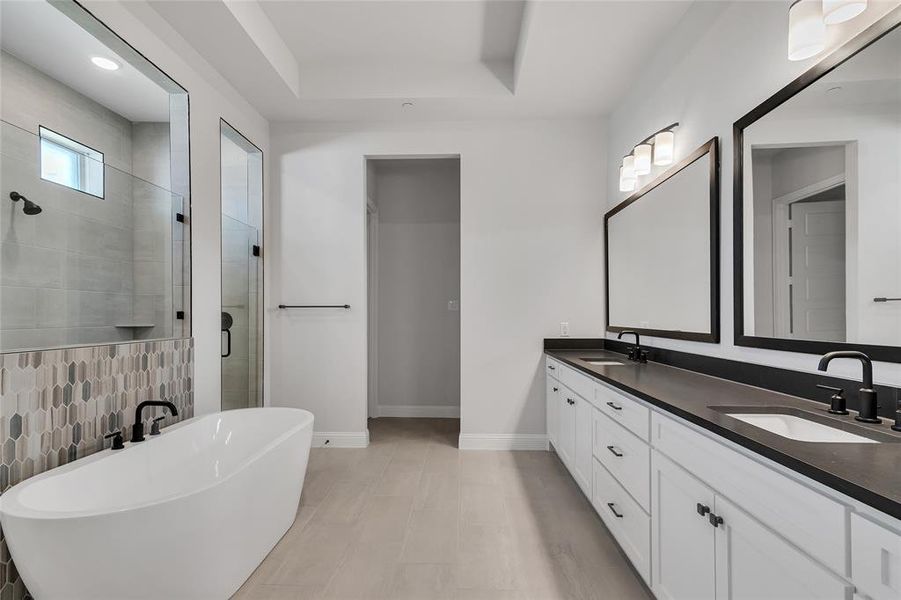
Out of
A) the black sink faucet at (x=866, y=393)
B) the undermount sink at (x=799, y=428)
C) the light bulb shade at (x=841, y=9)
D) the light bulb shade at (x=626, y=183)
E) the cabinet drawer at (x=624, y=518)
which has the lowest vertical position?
the cabinet drawer at (x=624, y=518)

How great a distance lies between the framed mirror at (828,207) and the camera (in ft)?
4.00

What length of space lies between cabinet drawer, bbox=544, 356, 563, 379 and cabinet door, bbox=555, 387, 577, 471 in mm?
163

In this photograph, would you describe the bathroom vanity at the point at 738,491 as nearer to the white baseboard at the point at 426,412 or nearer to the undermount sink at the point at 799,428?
the undermount sink at the point at 799,428

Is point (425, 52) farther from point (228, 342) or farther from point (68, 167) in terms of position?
point (228, 342)

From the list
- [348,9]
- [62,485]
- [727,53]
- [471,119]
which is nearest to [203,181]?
[348,9]

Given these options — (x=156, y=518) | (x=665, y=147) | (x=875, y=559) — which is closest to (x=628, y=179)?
(x=665, y=147)

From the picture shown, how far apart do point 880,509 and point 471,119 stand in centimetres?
348

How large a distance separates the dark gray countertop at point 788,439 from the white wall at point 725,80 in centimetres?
17

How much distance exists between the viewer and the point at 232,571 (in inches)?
67.6

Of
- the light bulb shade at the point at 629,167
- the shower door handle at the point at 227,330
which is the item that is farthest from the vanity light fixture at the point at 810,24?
the shower door handle at the point at 227,330

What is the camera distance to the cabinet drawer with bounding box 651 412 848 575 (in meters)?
0.83

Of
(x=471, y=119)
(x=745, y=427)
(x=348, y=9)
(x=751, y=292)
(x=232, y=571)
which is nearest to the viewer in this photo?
(x=745, y=427)

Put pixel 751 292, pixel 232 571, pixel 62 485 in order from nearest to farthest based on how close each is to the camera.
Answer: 1. pixel 62 485
2. pixel 232 571
3. pixel 751 292

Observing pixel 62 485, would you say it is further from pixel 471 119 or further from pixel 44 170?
pixel 471 119
